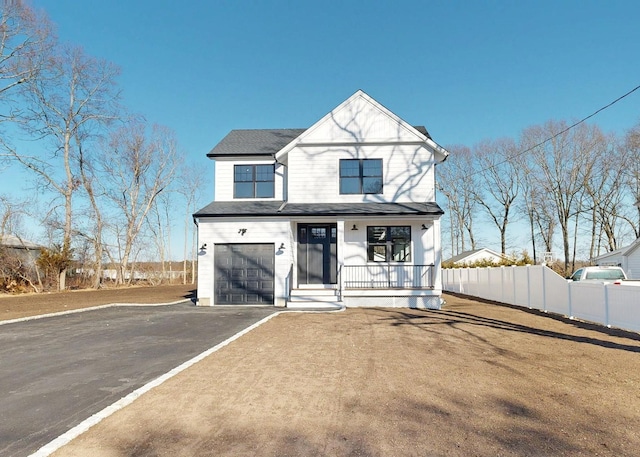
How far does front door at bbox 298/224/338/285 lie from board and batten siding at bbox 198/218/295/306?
0.63 metres

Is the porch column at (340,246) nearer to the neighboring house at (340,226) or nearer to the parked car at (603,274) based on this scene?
the neighboring house at (340,226)

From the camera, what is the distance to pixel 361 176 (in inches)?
604

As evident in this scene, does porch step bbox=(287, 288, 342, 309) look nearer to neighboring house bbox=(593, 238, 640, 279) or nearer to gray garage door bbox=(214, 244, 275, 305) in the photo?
gray garage door bbox=(214, 244, 275, 305)

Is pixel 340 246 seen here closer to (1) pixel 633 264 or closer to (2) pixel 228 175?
(2) pixel 228 175

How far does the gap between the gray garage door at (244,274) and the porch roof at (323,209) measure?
1.31 metres

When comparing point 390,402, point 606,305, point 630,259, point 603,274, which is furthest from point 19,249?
point 630,259

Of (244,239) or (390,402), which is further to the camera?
(244,239)

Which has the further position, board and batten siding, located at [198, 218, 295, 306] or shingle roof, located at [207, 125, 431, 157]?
shingle roof, located at [207, 125, 431, 157]

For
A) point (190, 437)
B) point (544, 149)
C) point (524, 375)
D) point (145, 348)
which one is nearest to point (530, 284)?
point (524, 375)

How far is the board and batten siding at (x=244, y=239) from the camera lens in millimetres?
14578

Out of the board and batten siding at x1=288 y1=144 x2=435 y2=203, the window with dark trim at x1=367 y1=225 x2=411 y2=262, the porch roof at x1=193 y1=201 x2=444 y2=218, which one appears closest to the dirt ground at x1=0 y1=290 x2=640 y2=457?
the porch roof at x1=193 y1=201 x2=444 y2=218

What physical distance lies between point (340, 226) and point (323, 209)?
92cm

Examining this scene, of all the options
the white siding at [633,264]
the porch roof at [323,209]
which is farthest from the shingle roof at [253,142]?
the white siding at [633,264]

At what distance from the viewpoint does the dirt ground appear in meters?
3.39
